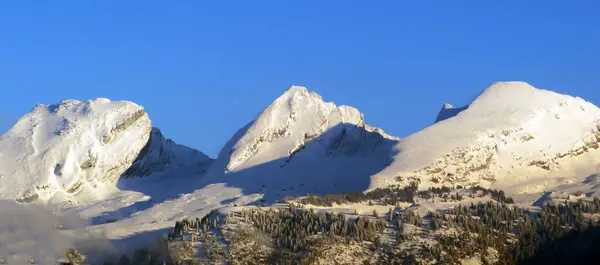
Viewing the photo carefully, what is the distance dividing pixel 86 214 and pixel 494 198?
7612cm

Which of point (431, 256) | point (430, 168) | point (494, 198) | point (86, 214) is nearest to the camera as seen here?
point (431, 256)

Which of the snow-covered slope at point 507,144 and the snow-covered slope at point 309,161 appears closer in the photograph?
the snow-covered slope at point 507,144

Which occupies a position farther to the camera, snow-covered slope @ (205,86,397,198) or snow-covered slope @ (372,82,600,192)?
snow-covered slope @ (205,86,397,198)

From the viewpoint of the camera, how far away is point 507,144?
17362cm

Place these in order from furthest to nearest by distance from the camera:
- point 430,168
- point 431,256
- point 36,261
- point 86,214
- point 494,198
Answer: point 86,214 → point 430,168 → point 494,198 → point 36,261 → point 431,256

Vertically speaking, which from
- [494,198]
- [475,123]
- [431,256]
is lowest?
[431,256]

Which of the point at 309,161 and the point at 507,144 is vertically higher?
the point at 309,161

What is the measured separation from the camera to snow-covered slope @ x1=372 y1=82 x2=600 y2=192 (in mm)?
168500

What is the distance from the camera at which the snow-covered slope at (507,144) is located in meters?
168

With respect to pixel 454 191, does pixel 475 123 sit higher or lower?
higher

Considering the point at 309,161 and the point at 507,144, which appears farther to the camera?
the point at 309,161

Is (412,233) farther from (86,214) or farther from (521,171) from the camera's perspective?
(86,214)

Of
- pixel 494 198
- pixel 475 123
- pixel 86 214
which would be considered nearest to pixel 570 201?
pixel 494 198

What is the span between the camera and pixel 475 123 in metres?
178
